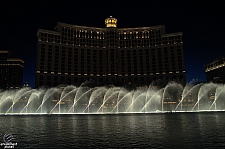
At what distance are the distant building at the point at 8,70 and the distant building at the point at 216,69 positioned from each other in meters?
160

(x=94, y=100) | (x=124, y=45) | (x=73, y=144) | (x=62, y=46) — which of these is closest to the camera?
(x=73, y=144)

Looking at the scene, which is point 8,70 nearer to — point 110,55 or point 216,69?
point 110,55

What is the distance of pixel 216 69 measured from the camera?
500 ft

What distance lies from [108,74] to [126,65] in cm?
1386

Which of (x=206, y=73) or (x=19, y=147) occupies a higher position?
(x=206, y=73)

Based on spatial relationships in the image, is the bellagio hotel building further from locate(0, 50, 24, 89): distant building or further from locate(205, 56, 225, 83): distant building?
locate(0, 50, 24, 89): distant building

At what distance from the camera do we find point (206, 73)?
567 ft

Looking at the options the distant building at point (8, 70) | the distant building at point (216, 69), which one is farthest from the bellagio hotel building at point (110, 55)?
the distant building at point (8, 70)

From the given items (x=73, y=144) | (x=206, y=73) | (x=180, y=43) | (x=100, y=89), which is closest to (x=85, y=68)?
(x=100, y=89)

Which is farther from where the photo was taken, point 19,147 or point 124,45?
point 124,45

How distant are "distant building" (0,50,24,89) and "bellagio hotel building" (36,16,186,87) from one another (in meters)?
68.3

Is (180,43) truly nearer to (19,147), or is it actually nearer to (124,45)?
(124,45)

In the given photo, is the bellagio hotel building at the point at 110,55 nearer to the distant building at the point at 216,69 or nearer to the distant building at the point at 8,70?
the distant building at the point at 216,69

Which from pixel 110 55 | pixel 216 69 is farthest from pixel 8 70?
pixel 216 69
